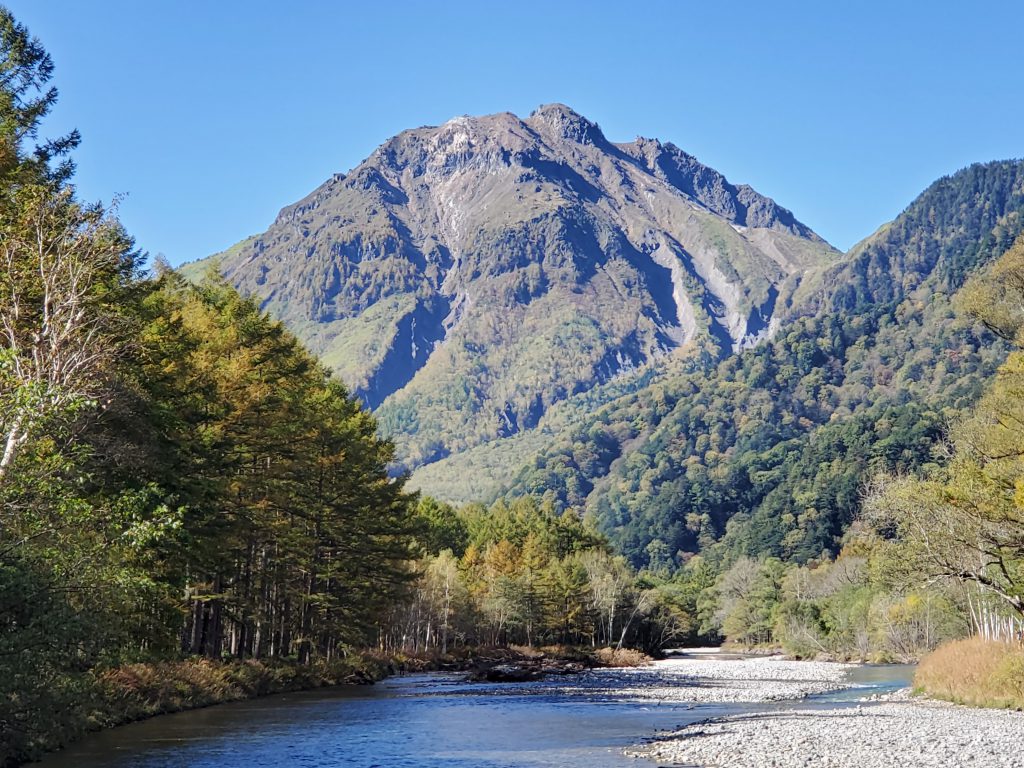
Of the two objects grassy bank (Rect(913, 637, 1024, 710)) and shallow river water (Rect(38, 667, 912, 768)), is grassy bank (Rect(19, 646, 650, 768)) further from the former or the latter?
grassy bank (Rect(913, 637, 1024, 710))

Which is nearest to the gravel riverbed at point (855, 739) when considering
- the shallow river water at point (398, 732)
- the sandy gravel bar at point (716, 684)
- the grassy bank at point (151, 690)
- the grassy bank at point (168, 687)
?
the shallow river water at point (398, 732)

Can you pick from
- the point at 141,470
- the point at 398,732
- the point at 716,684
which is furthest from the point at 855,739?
the point at 716,684

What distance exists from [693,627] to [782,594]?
74.9 feet

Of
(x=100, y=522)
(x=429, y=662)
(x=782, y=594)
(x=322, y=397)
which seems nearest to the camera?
(x=100, y=522)

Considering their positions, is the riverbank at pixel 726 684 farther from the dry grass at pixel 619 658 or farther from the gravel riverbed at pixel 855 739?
the gravel riverbed at pixel 855 739

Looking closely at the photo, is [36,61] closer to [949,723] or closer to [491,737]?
[491,737]

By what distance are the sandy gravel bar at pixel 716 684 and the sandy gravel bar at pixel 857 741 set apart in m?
17.3

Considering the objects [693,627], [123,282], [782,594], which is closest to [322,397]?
[123,282]

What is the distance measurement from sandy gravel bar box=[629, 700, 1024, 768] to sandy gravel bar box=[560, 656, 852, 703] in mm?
17307

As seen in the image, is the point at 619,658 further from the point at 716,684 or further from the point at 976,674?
the point at 976,674

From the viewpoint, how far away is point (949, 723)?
31812 millimetres

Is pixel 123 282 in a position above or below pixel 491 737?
above

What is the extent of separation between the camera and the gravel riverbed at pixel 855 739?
2459cm

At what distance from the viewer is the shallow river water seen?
27438 millimetres
